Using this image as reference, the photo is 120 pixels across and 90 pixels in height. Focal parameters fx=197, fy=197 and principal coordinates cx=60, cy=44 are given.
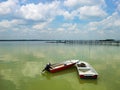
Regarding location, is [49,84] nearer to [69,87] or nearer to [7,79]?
[69,87]

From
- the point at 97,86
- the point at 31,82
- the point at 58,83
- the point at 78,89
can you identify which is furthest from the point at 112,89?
the point at 31,82

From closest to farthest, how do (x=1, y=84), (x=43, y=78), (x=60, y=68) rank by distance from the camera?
(x=1, y=84) < (x=43, y=78) < (x=60, y=68)

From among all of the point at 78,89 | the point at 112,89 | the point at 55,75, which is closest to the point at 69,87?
the point at 78,89

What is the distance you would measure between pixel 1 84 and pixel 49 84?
3117mm

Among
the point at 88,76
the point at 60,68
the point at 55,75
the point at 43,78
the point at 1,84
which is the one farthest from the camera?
the point at 60,68

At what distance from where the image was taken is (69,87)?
1202 cm

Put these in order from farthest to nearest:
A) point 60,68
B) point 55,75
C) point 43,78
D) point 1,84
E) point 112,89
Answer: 1. point 60,68
2. point 55,75
3. point 43,78
4. point 1,84
5. point 112,89

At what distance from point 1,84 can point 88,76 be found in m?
5.86

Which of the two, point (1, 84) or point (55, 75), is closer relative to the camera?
point (1, 84)

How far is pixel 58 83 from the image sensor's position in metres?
13.2

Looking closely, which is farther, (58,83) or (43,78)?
(43,78)

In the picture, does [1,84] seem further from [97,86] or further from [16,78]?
[97,86]

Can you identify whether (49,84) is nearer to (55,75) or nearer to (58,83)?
(58,83)

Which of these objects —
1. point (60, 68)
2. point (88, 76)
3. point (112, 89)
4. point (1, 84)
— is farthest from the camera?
point (60, 68)
